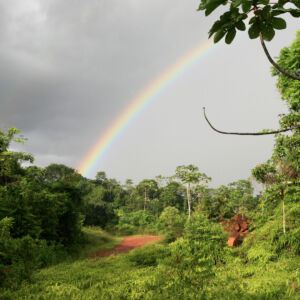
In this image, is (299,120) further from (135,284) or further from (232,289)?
(135,284)

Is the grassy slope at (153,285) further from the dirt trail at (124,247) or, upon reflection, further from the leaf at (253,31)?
the dirt trail at (124,247)

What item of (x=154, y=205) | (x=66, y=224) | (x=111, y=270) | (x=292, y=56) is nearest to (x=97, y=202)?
(x=154, y=205)

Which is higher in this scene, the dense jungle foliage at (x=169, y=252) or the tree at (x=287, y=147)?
the tree at (x=287, y=147)

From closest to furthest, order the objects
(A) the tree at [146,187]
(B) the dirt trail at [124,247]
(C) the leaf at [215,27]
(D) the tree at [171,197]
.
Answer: (C) the leaf at [215,27], (B) the dirt trail at [124,247], (D) the tree at [171,197], (A) the tree at [146,187]

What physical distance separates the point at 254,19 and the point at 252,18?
15mm

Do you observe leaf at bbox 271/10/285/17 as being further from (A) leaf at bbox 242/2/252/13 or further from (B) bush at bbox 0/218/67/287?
(B) bush at bbox 0/218/67/287

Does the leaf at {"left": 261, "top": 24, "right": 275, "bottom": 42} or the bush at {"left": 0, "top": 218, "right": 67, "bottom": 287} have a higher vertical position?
the leaf at {"left": 261, "top": 24, "right": 275, "bottom": 42}

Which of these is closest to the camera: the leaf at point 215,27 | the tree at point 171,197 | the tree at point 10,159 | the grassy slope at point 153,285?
the leaf at point 215,27

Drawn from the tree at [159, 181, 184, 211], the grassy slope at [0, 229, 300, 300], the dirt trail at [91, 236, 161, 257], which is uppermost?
the tree at [159, 181, 184, 211]

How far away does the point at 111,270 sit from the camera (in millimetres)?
5535

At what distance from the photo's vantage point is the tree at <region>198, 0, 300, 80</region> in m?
0.80

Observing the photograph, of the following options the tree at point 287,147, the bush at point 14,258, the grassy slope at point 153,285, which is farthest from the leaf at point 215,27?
the tree at point 287,147

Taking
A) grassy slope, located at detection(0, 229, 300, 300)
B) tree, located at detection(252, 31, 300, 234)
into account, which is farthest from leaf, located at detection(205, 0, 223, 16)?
tree, located at detection(252, 31, 300, 234)

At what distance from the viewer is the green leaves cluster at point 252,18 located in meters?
0.80
